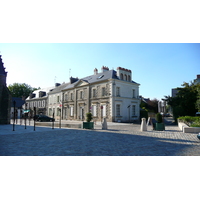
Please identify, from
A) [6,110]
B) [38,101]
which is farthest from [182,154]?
[38,101]

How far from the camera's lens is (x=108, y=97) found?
2802cm

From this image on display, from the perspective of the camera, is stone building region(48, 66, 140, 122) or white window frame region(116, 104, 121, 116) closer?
stone building region(48, 66, 140, 122)

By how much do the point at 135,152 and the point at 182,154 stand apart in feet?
5.14

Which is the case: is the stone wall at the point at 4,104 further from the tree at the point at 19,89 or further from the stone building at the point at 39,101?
the tree at the point at 19,89

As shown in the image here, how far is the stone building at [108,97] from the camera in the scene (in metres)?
27.7

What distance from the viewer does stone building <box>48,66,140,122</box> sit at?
27734 millimetres

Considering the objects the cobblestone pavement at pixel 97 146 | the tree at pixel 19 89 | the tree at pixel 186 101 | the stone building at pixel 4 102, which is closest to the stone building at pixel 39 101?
the tree at pixel 19 89

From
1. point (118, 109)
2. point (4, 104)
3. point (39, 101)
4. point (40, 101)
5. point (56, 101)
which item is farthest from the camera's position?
point (39, 101)

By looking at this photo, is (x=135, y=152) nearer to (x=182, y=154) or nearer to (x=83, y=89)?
(x=182, y=154)

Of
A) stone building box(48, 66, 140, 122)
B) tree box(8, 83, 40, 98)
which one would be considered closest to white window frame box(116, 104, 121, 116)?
stone building box(48, 66, 140, 122)

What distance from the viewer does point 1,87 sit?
1938 cm

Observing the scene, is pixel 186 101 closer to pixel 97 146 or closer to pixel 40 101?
pixel 97 146

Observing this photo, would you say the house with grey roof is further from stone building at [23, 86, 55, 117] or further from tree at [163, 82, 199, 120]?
tree at [163, 82, 199, 120]

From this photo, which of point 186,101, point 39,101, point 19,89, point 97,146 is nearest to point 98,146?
point 97,146
